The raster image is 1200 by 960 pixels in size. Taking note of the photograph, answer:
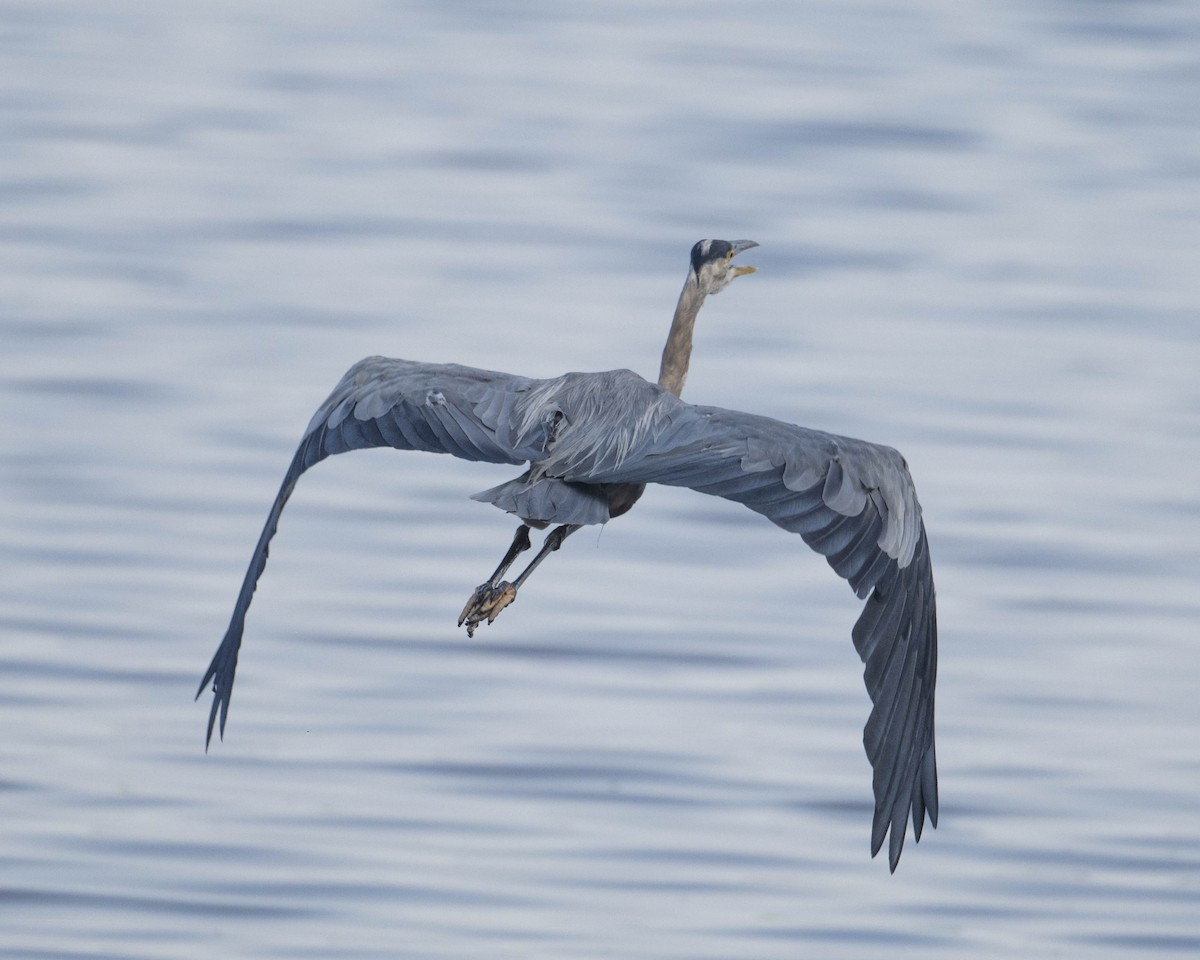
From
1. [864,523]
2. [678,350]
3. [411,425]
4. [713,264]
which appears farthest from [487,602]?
[713,264]

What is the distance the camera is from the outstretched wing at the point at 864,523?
11.8 meters

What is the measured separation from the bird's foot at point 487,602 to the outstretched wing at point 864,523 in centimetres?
65

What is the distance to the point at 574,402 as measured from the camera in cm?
1216

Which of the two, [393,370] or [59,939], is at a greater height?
[393,370]

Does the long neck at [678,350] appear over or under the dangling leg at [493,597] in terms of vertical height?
over

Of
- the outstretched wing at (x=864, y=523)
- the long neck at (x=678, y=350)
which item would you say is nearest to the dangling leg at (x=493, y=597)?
the outstretched wing at (x=864, y=523)

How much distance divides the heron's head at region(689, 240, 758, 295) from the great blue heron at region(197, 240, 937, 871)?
5.49 feet

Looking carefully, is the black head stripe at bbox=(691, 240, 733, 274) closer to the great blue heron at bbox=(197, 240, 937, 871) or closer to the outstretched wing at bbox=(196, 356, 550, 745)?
the great blue heron at bbox=(197, 240, 937, 871)

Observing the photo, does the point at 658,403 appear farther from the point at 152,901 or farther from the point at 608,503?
the point at 152,901

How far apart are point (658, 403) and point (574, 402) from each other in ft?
1.21

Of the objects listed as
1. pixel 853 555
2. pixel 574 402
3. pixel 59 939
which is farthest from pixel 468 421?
pixel 59 939

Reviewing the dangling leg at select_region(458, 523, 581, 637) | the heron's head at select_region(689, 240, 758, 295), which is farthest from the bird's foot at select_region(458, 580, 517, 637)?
the heron's head at select_region(689, 240, 758, 295)

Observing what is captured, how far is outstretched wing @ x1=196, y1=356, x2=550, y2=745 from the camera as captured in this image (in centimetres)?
1188

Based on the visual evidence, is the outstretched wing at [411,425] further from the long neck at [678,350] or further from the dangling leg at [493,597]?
the long neck at [678,350]
